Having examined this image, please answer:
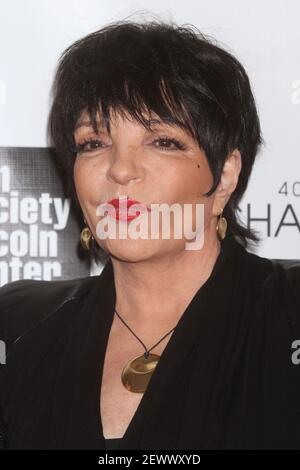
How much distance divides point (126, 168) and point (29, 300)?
465 mm

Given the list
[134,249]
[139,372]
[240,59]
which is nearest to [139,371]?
[139,372]

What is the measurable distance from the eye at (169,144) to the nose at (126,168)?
5cm

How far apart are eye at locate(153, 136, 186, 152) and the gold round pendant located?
0.39 meters

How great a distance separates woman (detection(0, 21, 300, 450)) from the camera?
1424mm

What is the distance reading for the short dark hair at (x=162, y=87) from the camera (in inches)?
58.2

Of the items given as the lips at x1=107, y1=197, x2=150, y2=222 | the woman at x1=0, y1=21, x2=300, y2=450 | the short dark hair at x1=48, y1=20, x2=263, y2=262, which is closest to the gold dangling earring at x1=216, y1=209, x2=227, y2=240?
the woman at x1=0, y1=21, x2=300, y2=450

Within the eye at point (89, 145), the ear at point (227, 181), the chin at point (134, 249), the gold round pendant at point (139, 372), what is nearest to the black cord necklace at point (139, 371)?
the gold round pendant at point (139, 372)

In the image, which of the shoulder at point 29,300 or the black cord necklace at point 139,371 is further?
the shoulder at point 29,300

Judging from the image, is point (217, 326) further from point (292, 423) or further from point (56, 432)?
point (56, 432)

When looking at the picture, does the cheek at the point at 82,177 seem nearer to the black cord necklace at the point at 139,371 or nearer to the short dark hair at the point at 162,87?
the short dark hair at the point at 162,87

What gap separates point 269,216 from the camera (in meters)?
1.84

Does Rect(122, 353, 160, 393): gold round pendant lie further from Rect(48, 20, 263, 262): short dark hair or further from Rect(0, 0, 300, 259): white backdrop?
Rect(0, 0, 300, 259): white backdrop

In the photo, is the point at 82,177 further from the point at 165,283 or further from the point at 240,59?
the point at 240,59

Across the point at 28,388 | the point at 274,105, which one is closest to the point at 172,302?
the point at 28,388
